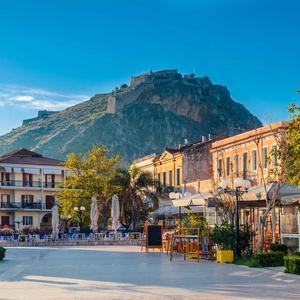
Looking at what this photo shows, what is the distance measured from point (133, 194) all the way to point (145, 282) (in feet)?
133

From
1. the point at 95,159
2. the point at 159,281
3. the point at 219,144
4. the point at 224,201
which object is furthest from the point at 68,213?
the point at 159,281

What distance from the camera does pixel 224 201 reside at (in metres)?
24.9

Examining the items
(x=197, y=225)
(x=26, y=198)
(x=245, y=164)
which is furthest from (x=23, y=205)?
(x=197, y=225)

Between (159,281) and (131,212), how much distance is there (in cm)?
3994

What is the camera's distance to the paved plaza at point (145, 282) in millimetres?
12566

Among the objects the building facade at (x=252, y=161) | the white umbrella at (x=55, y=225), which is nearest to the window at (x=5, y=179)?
the white umbrella at (x=55, y=225)

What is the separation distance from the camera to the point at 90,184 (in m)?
58.0

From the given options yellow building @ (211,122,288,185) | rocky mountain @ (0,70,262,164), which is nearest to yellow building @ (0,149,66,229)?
yellow building @ (211,122,288,185)

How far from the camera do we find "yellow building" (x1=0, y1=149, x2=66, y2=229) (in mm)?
73438

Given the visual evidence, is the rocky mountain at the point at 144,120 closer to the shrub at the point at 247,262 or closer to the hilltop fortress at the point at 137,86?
the hilltop fortress at the point at 137,86

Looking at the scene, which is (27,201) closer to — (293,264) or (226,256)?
(226,256)

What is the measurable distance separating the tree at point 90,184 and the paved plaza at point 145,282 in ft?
119

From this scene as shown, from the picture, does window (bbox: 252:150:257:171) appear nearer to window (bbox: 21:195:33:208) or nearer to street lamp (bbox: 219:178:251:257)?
street lamp (bbox: 219:178:251:257)

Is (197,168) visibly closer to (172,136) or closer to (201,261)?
(201,261)
